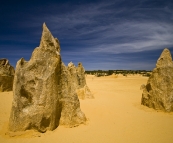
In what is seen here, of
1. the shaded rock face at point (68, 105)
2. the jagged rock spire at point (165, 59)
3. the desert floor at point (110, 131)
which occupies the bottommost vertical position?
the desert floor at point (110, 131)

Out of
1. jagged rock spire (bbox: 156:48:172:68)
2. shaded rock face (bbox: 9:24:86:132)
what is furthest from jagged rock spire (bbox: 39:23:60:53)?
jagged rock spire (bbox: 156:48:172:68)

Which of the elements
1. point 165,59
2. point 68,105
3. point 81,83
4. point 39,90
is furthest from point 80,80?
point 39,90

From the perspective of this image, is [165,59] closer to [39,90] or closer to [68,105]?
[68,105]

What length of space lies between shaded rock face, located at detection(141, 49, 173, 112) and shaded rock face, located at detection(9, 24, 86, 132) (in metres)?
6.31

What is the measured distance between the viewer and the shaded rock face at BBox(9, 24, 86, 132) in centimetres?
595

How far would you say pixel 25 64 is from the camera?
6512mm

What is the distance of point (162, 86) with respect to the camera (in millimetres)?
10031

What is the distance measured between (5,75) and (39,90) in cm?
1053

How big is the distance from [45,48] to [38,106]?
2.23m

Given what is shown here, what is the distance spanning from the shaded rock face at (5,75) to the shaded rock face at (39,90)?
969 centimetres

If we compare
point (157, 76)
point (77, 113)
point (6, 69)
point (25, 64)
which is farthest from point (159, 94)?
point (6, 69)

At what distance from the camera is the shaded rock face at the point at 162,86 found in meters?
9.74

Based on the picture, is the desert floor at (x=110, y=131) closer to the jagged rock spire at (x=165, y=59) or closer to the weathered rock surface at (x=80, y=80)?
the jagged rock spire at (x=165, y=59)

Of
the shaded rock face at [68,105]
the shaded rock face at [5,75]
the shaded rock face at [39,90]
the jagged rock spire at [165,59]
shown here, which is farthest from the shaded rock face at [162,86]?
the shaded rock face at [5,75]
